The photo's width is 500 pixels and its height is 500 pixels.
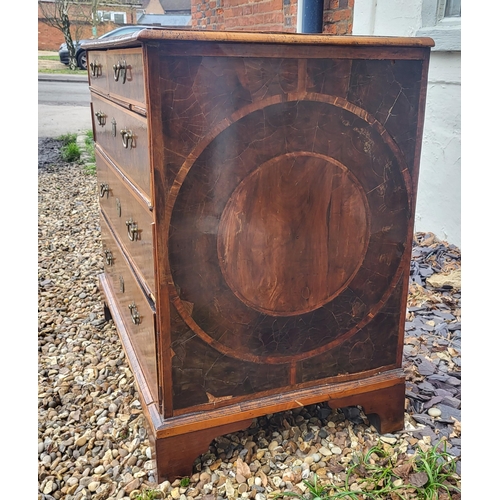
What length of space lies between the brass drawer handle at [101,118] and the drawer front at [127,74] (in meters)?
0.35

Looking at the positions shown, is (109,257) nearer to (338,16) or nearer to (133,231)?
(133,231)

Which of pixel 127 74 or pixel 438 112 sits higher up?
pixel 127 74

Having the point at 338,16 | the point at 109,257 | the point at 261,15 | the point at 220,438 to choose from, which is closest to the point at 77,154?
the point at 261,15

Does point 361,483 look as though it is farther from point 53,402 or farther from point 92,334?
point 92,334

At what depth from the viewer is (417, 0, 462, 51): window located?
129 inches

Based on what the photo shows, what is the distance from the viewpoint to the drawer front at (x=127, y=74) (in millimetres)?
1562

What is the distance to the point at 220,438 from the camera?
2.01 meters

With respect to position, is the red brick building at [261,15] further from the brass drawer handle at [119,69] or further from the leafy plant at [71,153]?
the leafy plant at [71,153]

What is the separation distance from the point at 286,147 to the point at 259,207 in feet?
0.64

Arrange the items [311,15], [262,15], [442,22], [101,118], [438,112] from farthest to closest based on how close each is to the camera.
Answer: [262,15] < [438,112] < [442,22] < [311,15] < [101,118]

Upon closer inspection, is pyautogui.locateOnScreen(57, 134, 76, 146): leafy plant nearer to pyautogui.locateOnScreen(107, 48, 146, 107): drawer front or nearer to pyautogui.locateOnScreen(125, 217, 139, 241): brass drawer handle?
pyautogui.locateOnScreen(107, 48, 146, 107): drawer front

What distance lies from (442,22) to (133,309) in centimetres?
265

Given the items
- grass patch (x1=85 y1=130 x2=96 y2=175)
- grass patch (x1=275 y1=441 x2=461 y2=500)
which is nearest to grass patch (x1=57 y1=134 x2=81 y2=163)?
grass patch (x1=85 y1=130 x2=96 y2=175)

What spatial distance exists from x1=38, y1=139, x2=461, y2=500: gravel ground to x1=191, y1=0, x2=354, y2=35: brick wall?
2073mm
